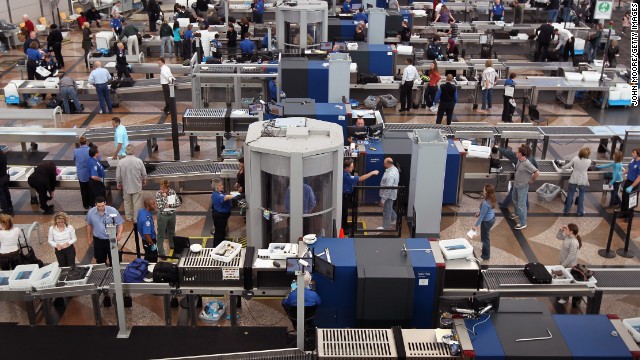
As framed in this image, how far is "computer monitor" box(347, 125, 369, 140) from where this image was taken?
1295 cm

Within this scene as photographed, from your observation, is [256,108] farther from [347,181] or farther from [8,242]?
[8,242]

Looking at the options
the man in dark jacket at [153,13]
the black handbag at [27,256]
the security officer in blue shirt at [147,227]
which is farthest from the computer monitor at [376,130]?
the man in dark jacket at [153,13]

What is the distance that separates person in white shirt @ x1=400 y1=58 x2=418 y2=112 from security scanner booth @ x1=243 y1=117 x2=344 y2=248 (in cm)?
769

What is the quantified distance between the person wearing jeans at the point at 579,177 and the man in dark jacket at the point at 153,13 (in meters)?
16.6

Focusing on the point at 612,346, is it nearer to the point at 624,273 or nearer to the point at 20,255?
the point at 624,273

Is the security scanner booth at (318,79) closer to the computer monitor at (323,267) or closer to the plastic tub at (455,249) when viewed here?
the plastic tub at (455,249)

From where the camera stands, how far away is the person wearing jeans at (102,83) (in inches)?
651

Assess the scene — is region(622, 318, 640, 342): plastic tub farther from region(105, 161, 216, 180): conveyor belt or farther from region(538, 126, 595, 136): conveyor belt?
region(105, 161, 216, 180): conveyor belt

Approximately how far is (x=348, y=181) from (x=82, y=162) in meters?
4.45

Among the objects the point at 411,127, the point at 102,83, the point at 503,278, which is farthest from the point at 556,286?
the point at 102,83

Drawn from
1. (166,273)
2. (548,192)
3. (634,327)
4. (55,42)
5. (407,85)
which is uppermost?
(55,42)

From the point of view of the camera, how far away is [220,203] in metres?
10.7

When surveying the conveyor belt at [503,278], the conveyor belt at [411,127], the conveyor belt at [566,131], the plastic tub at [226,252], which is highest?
the conveyor belt at [411,127]

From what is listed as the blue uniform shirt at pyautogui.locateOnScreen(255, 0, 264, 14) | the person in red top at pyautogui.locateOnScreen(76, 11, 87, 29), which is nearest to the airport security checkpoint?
the blue uniform shirt at pyautogui.locateOnScreen(255, 0, 264, 14)
